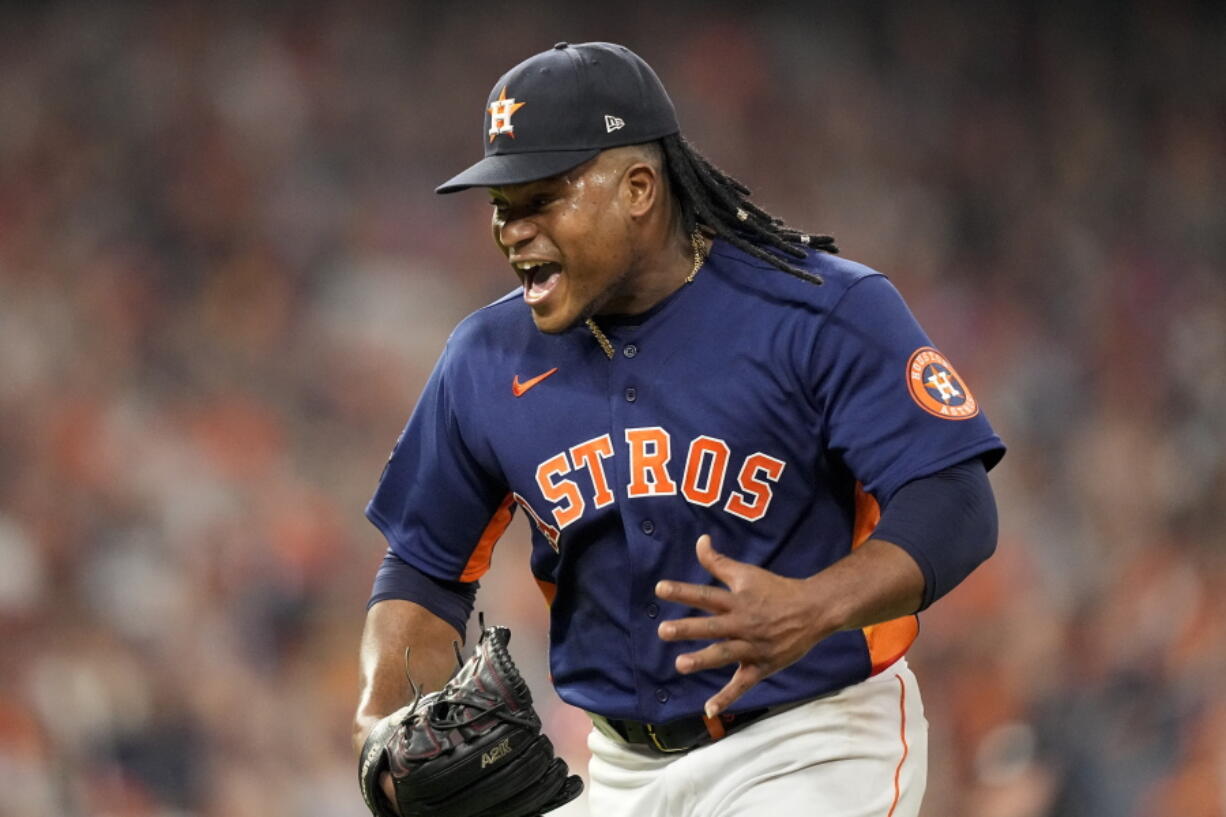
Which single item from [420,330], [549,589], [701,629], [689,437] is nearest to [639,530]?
[689,437]

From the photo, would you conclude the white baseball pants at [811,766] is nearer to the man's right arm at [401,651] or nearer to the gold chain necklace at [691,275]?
the man's right arm at [401,651]

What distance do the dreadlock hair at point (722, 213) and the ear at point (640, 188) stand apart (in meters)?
0.07

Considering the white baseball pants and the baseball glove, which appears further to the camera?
the white baseball pants

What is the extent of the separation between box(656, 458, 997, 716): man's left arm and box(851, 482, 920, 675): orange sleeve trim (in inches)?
8.6

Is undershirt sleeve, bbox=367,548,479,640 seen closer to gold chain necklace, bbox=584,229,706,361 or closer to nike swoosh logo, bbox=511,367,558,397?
nike swoosh logo, bbox=511,367,558,397

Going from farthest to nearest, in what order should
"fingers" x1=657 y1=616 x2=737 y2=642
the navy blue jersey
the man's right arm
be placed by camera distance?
the man's right arm < the navy blue jersey < "fingers" x1=657 y1=616 x2=737 y2=642

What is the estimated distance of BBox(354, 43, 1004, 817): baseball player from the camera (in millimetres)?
2320

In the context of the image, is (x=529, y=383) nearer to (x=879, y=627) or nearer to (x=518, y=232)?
(x=518, y=232)

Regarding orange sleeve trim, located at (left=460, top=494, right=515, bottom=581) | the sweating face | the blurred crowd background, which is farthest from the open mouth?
the blurred crowd background

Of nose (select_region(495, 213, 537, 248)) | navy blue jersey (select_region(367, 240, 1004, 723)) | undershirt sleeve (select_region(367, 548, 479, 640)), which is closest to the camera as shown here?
navy blue jersey (select_region(367, 240, 1004, 723))

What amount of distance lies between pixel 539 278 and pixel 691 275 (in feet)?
0.85

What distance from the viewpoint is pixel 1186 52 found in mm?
7242

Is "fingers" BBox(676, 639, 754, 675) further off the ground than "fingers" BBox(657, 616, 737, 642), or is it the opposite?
"fingers" BBox(657, 616, 737, 642)

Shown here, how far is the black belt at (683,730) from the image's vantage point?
2.40m
